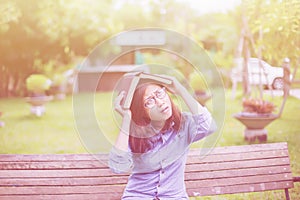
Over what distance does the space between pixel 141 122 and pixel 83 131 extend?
2.35 meters

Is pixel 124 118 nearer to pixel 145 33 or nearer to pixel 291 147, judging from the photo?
pixel 291 147

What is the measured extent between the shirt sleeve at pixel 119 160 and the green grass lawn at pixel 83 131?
966 mm

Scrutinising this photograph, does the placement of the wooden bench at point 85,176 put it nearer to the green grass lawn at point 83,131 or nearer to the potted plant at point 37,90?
the green grass lawn at point 83,131

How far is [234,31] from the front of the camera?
21.3ft

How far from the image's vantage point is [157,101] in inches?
86.6

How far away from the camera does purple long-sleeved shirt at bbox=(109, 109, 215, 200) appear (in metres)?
2.21

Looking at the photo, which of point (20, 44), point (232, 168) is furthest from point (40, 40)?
point (232, 168)

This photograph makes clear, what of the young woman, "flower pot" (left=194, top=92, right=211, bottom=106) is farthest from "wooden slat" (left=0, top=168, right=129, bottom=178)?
"flower pot" (left=194, top=92, right=211, bottom=106)

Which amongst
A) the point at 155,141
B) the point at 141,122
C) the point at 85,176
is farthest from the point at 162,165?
the point at 85,176

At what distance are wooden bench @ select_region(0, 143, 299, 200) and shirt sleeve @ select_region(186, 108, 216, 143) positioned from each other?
36 centimetres

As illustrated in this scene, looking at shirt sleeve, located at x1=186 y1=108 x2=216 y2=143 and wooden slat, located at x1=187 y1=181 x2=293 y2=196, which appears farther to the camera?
wooden slat, located at x1=187 y1=181 x2=293 y2=196

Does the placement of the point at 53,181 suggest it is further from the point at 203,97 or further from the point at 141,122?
the point at 203,97

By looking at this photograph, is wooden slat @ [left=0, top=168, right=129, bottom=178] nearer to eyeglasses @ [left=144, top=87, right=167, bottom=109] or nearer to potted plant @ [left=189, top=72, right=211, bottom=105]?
eyeglasses @ [left=144, top=87, right=167, bottom=109]

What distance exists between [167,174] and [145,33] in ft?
8.31
